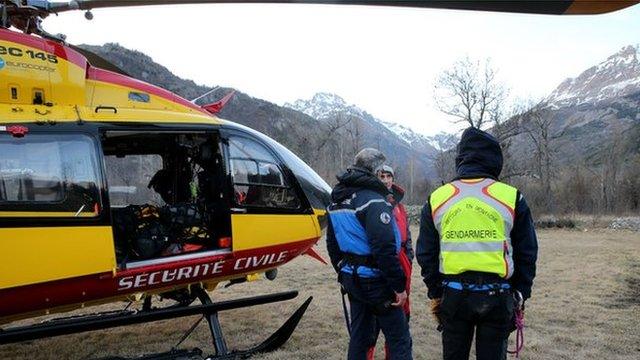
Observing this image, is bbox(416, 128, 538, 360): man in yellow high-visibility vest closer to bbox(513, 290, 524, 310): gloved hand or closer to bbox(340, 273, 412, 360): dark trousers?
bbox(513, 290, 524, 310): gloved hand

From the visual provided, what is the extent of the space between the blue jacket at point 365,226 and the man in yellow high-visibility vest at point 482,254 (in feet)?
1.68

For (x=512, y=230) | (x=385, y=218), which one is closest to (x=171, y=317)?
(x=385, y=218)

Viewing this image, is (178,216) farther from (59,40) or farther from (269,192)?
(59,40)

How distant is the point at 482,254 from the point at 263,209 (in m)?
2.79

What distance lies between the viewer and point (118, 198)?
21.1ft

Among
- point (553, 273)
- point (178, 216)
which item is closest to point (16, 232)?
point (178, 216)

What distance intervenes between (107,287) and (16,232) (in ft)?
2.90

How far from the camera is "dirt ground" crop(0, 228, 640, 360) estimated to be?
18.8 feet

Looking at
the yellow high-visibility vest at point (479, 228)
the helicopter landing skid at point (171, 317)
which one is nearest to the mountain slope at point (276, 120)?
the helicopter landing skid at point (171, 317)

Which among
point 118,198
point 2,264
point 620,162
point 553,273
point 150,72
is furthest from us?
point 150,72

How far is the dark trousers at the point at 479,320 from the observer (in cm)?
320

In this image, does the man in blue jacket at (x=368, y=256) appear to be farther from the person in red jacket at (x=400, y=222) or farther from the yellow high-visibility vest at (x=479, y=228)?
the yellow high-visibility vest at (x=479, y=228)

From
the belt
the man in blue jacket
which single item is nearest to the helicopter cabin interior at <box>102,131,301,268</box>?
the man in blue jacket

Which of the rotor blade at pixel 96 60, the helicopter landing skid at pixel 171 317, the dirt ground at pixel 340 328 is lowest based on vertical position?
the dirt ground at pixel 340 328
